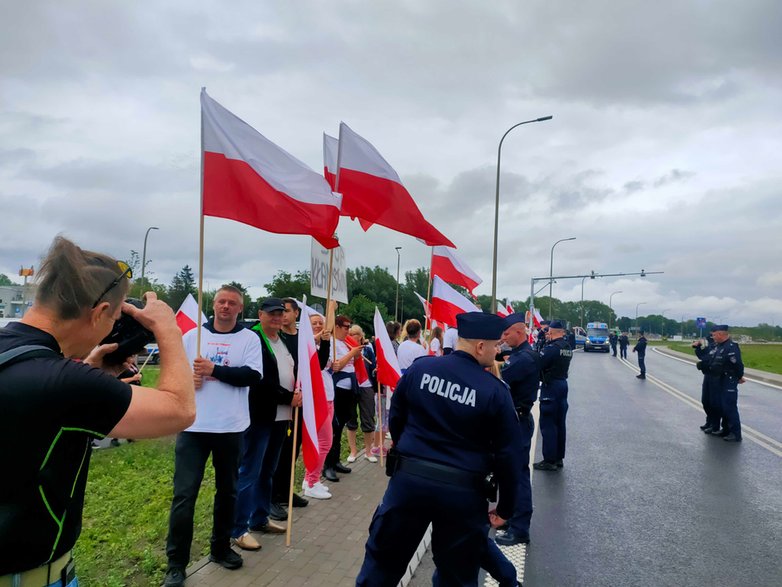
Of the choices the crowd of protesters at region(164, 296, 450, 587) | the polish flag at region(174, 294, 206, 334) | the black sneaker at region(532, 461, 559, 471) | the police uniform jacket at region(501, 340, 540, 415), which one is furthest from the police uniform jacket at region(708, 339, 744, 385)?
the polish flag at region(174, 294, 206, 334)

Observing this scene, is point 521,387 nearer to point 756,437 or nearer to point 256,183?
point 256,183

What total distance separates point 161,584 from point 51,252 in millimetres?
3251

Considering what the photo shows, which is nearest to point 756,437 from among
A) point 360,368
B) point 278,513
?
point 360,368

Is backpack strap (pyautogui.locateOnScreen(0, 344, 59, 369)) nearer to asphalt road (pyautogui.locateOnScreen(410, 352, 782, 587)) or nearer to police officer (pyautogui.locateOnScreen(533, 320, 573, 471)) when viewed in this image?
asphalt road (pyautogui.locateOnScreen(410, 352, 782, 587))

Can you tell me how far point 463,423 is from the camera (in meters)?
3.11

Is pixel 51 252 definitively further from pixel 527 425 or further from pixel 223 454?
pixel 527 425

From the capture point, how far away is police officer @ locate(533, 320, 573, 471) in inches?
299

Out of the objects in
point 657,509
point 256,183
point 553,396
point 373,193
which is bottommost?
point 657,509

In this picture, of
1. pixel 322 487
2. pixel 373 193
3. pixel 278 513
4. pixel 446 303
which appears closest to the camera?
pixel 278 513

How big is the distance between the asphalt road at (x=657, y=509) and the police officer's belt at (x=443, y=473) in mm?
1711

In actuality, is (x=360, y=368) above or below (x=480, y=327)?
below

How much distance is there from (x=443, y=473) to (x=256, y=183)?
2.74 meters

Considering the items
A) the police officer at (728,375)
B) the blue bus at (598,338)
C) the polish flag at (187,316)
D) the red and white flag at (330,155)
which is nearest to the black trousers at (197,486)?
the polish flag at (187,316)

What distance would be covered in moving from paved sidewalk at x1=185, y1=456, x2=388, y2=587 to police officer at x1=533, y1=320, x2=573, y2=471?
260 cm
